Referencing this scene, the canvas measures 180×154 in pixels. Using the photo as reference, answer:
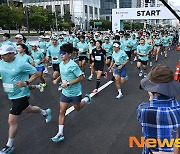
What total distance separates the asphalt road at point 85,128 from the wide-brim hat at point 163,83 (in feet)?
7.51

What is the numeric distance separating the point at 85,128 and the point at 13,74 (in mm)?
1842

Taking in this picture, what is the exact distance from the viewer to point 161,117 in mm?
1737

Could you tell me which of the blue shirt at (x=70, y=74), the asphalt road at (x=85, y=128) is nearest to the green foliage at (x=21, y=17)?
the asphalt road at (x=85, y=128)

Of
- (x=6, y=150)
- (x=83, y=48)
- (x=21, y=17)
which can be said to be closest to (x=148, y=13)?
(x=83, y=48)

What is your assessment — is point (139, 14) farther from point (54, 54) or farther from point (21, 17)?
point (21, 17)

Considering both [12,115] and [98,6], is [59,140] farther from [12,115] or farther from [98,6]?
[98,6]

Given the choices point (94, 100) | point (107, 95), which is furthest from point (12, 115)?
point (107, 95)

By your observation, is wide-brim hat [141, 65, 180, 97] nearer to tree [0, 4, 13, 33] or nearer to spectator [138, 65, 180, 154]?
spectator [138, 65, 180, 154]

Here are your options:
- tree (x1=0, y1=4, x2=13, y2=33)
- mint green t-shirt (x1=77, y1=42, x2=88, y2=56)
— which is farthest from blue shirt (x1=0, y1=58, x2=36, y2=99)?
tree (x1=0, y1=4, x2=13, y2=33)

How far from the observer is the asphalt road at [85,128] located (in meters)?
3.92

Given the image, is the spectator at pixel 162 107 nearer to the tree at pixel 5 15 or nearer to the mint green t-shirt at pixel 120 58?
the mint green t-shirt at pixel 120 58

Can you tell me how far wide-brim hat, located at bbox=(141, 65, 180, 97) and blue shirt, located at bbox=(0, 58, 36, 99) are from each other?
101 inches

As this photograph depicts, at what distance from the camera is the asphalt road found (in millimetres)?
3919

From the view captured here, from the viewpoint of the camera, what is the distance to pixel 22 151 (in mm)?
3846
